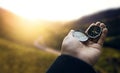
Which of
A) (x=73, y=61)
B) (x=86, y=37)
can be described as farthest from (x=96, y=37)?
(x=73, y=61)

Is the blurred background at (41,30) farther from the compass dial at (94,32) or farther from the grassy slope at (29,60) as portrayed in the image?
the compass dial at (94,32)

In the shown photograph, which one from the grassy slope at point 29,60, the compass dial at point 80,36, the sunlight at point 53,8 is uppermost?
the compass dial at point 80,36

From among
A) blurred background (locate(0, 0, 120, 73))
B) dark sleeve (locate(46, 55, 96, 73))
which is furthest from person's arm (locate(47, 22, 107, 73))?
blurred background (locate(0, 0, 120, 73))

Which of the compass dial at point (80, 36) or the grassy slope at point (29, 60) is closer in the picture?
the compass dial at point (80, 36)

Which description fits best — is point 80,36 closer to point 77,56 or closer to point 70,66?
point 77,56

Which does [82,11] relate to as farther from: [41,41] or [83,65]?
[83,65]

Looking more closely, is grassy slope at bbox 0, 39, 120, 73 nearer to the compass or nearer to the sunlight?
the sunlight

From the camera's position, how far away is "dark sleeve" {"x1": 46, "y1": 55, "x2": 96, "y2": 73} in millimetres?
1199

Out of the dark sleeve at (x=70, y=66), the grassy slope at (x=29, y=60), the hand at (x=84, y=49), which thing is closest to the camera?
the dark sleeve at (x=70, y=66)

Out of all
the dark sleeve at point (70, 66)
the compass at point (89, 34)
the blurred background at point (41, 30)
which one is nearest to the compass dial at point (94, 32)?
the compass at point (89, 34)

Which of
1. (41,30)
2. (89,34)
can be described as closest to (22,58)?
(41,30)

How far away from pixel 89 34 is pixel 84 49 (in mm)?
89

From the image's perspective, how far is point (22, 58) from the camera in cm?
276

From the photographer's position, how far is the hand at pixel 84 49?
131cm
